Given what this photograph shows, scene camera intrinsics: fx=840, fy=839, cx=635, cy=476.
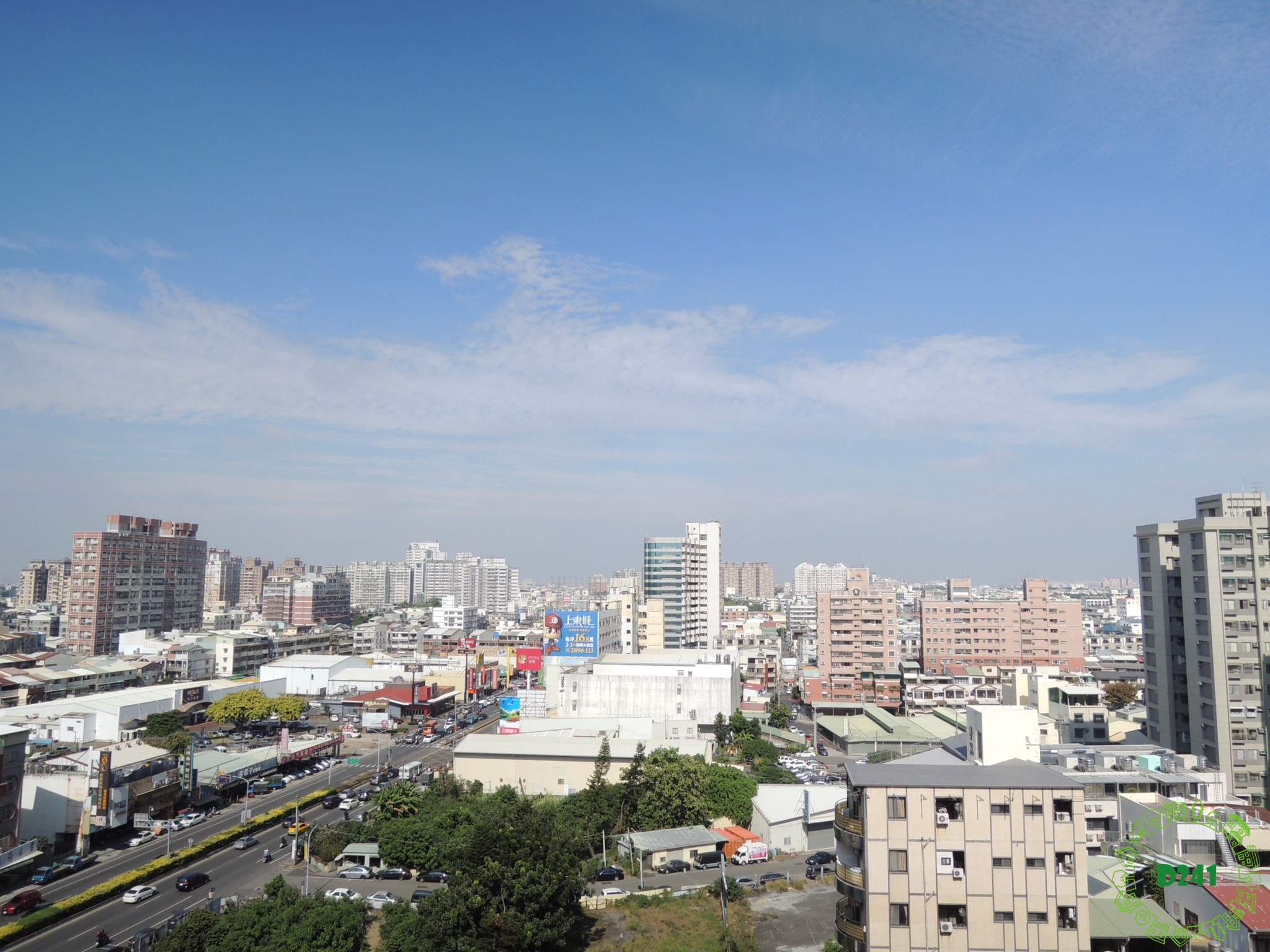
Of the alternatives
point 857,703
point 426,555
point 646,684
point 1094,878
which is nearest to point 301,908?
point 1094,878

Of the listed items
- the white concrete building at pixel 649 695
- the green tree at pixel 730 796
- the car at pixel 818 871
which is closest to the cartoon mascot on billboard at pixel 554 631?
the white concrete building at pixel 649 695

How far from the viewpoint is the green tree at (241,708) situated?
42469mm

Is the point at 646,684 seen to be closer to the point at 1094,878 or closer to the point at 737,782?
the point at 737,782

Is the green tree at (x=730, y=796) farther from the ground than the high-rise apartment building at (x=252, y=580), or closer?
closer

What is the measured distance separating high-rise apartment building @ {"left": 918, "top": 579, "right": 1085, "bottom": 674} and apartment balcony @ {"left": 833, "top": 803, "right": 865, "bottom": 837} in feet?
145

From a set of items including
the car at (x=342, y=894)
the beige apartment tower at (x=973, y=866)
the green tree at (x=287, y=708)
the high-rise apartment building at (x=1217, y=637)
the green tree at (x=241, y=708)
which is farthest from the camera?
Result: the green tree at (x=287, y=708)

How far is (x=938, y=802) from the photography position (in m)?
13.2

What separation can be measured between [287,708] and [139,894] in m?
25.7

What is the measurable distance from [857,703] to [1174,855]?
31421 millimetres

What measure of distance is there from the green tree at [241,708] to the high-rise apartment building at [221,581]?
257 ft

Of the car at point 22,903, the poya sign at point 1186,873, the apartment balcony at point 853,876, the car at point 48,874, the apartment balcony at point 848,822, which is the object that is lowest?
the car at point 48,874

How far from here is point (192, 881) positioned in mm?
20500

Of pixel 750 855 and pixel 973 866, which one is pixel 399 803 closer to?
pixel 750 855

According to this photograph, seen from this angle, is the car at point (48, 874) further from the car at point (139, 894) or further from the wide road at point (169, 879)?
the car at point (139, 894)
